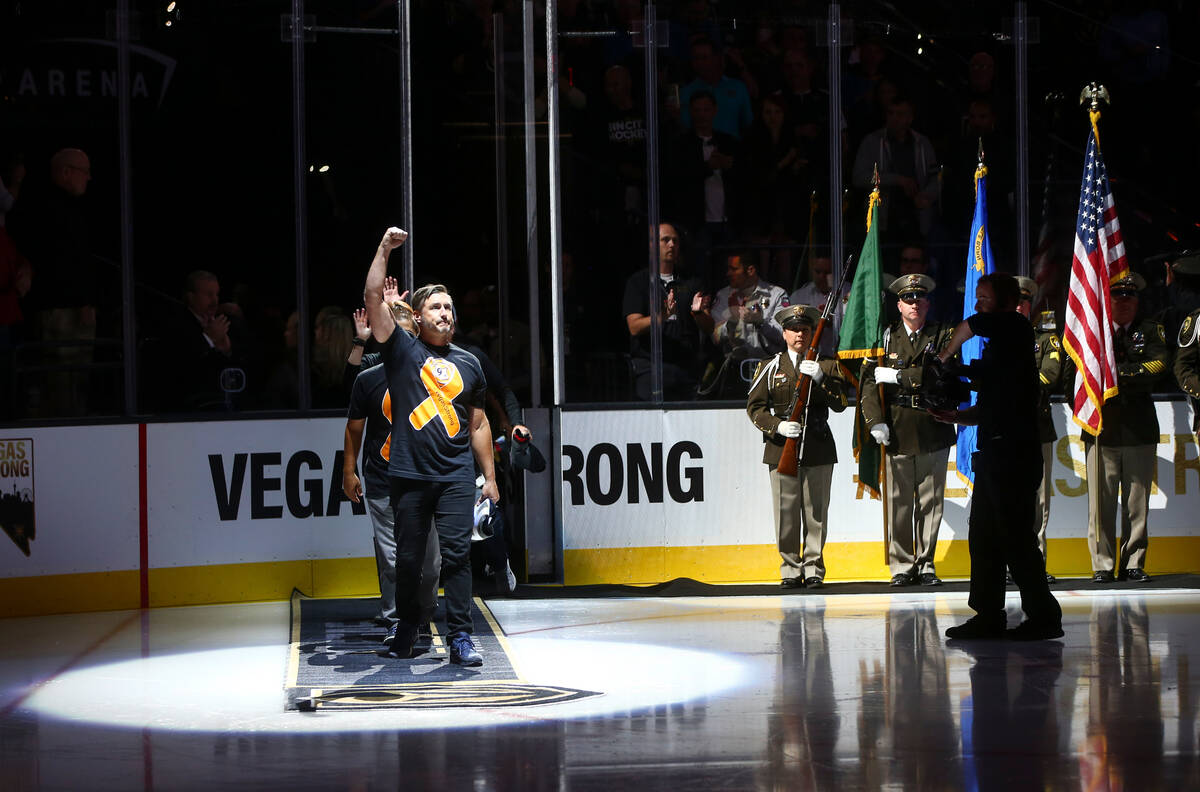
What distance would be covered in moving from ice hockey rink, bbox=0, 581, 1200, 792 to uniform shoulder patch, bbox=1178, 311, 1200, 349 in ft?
7.17

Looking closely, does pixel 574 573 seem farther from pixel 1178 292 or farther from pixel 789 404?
pixel 1178 292

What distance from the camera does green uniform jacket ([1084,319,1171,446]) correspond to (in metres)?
11.4

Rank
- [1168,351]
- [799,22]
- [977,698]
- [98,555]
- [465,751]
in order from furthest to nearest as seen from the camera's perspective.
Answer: [799,22], [1168,351], [98,555], [977,698], [465,751]

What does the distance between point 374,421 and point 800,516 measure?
3634mm

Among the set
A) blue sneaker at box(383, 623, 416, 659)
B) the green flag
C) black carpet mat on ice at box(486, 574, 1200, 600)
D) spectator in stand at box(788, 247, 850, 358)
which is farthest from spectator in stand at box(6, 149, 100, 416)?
the green flag

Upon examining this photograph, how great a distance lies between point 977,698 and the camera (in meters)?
7.23

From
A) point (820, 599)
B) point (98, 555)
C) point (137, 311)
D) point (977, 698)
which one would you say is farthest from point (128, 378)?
point (977, 698)

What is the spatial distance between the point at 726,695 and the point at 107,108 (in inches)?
254

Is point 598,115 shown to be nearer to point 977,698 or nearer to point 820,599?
point 820,599

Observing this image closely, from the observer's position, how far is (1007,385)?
863cm

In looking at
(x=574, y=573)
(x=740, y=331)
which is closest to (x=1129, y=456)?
(x=740, y=331)

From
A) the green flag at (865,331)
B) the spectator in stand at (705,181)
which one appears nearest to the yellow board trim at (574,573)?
the green flag at (865,331)

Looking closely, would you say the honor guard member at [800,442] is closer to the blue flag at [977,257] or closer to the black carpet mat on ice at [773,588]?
the black carpet mat on ice at [773,588]

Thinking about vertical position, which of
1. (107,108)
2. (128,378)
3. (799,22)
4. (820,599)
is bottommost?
(820,599)
